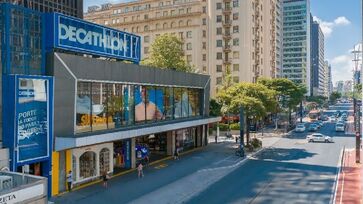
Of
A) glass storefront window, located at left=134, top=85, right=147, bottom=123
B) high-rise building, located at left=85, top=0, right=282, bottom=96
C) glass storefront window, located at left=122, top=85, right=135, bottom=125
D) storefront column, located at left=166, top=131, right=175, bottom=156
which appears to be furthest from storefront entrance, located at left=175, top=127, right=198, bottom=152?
high-rise building, located at left=85, top=0, right=282, bottom=96

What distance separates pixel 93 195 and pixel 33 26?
42.9 ft

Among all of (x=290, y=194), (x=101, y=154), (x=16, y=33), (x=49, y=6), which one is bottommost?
(x=290, y=194)

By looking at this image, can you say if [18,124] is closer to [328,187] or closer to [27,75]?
[27,75]

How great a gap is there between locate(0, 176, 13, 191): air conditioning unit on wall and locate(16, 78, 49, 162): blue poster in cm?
543

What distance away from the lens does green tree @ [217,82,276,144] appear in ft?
170

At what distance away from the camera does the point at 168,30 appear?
103 meters

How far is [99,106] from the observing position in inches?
1393

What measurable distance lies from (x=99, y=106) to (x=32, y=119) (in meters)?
7.59

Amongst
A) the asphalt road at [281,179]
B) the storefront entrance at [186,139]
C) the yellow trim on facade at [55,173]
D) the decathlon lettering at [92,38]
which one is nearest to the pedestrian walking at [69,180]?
the yellow trim on facade at [55,173]

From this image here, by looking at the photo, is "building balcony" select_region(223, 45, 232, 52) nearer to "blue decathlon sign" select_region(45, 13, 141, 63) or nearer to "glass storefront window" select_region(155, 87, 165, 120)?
"glass storefront window" select_region(155, 87, 165, 120)

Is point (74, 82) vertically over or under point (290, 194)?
over

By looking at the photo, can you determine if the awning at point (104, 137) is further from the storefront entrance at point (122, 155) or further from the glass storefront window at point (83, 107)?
the storefront entrance at point (122, 155)

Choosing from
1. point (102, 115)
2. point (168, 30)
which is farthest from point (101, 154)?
point (168, 30)

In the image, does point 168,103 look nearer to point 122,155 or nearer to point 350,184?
point 122,155
